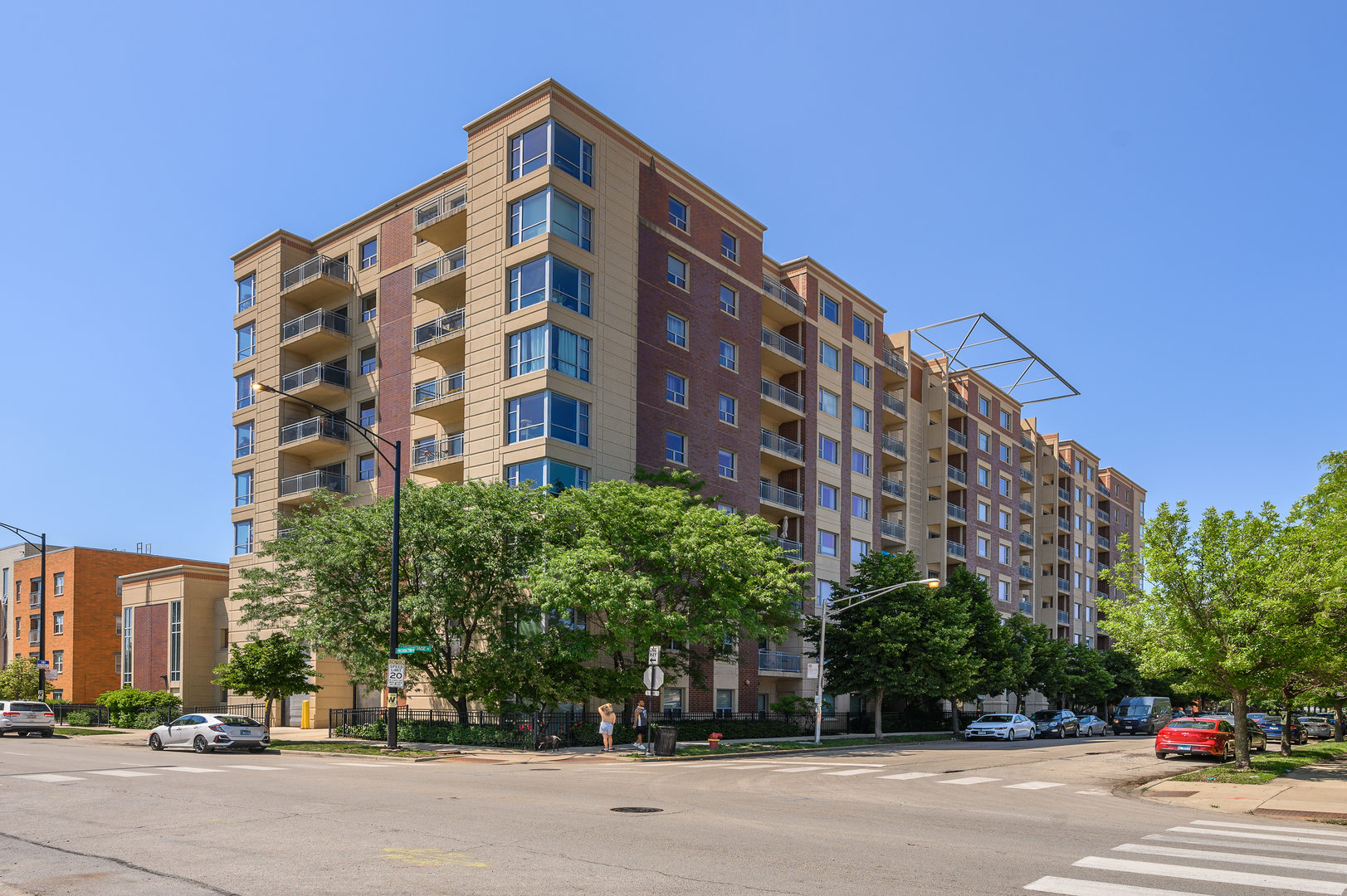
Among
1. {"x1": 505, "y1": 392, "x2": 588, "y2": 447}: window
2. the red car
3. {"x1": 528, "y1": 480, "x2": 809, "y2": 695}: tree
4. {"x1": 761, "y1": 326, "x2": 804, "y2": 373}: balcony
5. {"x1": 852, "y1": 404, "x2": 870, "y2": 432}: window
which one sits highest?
{"x1": 761, "y1": 326, "x2": 804, "y2": 373}: balcony

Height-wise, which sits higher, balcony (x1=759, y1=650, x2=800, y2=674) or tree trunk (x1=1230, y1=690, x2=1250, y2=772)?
tree trunk (x1=1230, y1=690, x2=1250, y2=772)

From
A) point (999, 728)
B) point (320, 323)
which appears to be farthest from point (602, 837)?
point (320, 323)

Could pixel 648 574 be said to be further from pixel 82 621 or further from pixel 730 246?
pixel 82 621

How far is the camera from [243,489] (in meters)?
54.8

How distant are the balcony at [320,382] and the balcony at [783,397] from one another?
21.2 m

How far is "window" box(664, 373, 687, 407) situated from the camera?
45597 millimetres

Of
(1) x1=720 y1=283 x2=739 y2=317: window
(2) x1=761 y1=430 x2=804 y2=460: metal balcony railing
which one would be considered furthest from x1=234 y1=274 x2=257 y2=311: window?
(2) x1=761 y1=430 x2=804 y2=460: metal balcony railing

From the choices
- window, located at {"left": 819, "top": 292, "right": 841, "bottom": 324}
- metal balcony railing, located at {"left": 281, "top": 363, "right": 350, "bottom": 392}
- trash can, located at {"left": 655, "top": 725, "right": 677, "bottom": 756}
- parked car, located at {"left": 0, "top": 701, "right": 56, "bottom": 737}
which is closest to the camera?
trash can, located at {"left": 655, "top": 725, "right": 677, "bottom": 756}

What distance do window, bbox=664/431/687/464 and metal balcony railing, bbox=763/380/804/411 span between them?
24.6 feet

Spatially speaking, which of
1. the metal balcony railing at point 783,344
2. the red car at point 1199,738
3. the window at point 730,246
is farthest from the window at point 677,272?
the red car at point 1199,738

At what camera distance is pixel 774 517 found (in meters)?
54.0

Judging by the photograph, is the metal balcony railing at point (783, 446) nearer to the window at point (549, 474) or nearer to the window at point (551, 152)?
the window at point (549, 474)

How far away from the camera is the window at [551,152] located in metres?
40.6

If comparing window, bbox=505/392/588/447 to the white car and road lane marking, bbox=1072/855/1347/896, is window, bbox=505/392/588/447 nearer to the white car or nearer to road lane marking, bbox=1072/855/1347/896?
the white car
